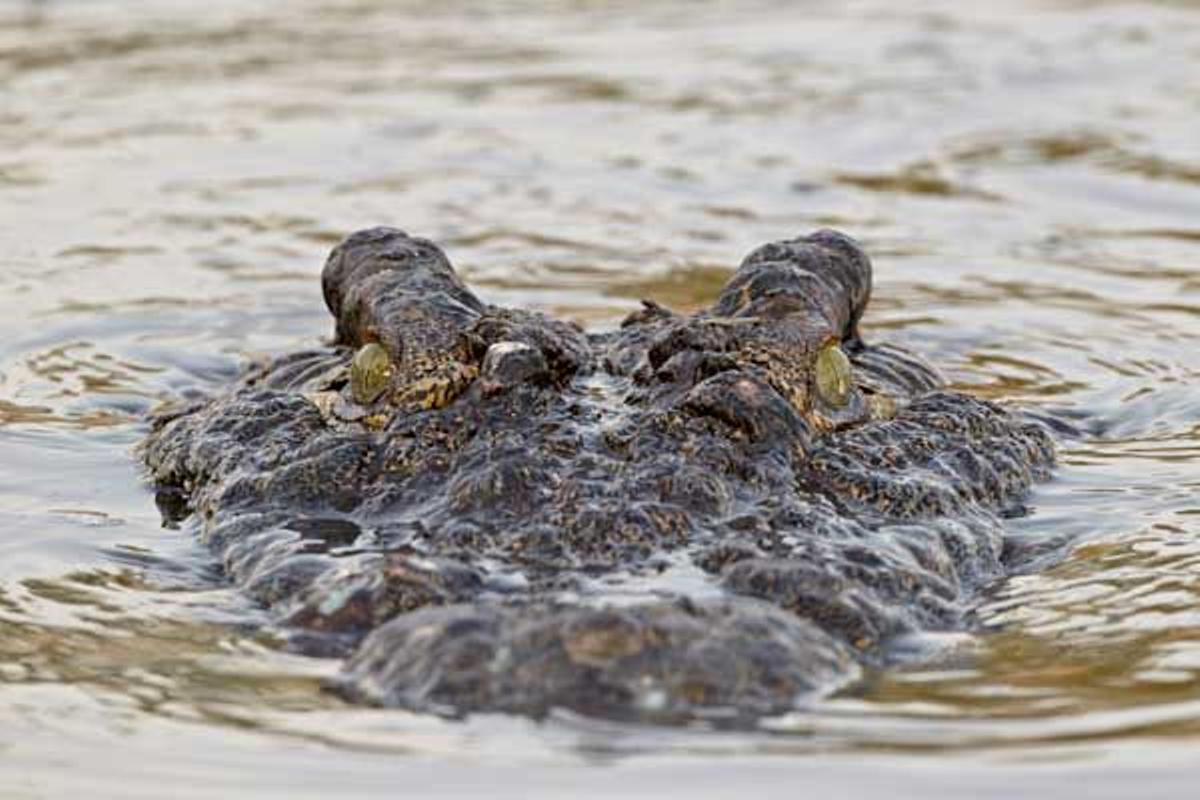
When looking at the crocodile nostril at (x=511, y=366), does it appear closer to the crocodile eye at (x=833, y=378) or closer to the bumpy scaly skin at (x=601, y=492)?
the bumpy scaly skin at (x=601, y=492)

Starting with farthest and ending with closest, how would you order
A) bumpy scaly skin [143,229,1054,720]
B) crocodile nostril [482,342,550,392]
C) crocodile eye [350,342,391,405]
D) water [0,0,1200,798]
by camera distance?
1. crocodile eye [350,342,391,405]
2. crocodile nostril [482,342,550,392]
3. bumpy scaly skin [143,229,1054,720]
4. water [0,0,1200,798]

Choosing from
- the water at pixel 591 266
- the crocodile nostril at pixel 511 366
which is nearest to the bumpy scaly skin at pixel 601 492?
the crocodile nostril at pixel 511 366

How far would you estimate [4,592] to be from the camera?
20.0 ft

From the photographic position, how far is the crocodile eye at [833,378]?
682cm

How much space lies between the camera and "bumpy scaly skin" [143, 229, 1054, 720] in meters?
4.98

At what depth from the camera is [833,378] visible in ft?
22.5

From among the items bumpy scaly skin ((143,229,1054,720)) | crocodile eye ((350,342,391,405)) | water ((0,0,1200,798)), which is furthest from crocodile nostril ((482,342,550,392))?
water ((0,0,1200,798))

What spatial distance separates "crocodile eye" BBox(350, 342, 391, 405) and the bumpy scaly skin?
0.14ft

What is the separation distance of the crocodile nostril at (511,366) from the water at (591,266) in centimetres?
93

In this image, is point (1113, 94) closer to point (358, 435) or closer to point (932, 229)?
point (932, 229)

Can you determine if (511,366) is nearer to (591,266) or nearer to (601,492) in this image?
(601,492)

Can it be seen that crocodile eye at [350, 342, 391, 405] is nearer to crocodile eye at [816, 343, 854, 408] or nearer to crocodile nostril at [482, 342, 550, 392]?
crocodile nostril at [482, 342, 550, 392]

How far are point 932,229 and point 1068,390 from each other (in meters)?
2.66

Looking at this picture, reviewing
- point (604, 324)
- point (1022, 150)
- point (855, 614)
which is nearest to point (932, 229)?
point (1022, 150)
